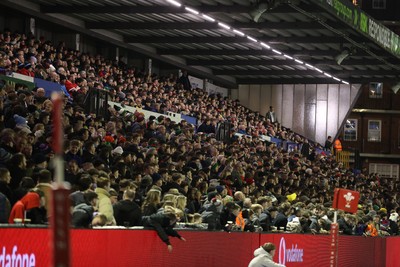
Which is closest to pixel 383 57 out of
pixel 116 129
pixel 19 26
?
pixel 19 26

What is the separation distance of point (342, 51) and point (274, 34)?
11.9 feet

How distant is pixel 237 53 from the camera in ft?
152

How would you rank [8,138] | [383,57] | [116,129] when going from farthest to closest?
[383,57] → [116,129] → [8,138]

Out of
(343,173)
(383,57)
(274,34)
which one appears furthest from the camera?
(343,173)

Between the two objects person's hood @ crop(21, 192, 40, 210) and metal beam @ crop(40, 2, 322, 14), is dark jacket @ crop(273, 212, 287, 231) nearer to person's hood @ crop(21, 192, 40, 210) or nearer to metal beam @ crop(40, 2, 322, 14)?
person's hood @ crop(21, 192, 40, 210)

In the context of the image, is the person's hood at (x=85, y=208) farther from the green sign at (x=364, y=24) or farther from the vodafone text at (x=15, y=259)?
the green sign at (x=364, y=24)

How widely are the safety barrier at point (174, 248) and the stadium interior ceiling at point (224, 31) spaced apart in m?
11.3

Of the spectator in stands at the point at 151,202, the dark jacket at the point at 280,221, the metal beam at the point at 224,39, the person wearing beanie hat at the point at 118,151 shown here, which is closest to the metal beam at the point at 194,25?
the metal beam at the point at 224,39

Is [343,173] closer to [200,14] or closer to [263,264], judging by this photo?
[200,14]

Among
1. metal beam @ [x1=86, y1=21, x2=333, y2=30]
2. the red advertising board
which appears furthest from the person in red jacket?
metal beam @ [x1=86, y1=21, x2=333, y2=30]

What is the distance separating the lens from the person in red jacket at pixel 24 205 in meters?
11.7

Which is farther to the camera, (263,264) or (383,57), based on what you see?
(383,57)

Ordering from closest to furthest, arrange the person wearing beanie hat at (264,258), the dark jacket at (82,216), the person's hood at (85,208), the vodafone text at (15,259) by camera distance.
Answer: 1. the vodafone text at (15,259)
2. the dark jacket at (82,216)
3. the person's hood at (85,208)
4. the person wearing beanie hat at (264,258)

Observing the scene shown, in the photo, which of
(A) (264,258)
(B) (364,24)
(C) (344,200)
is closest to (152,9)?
(B) (364,24)
